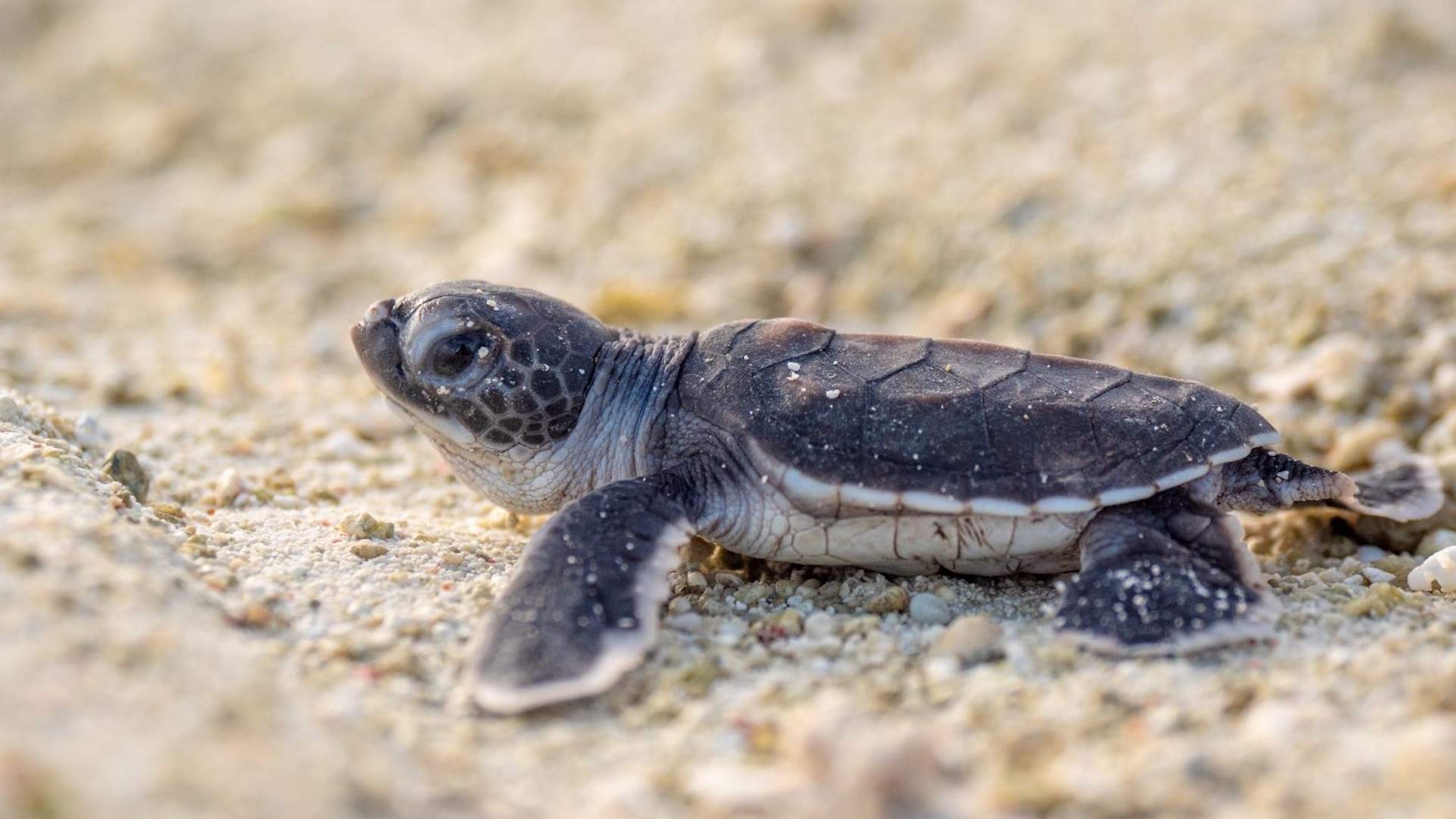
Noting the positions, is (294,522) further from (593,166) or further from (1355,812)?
(593,166)

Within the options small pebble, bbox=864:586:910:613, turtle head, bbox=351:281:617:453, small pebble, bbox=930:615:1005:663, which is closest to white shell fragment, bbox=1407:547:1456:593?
small pebble, bbox=930:615:1005:663

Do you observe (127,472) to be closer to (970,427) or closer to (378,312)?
(378,312)

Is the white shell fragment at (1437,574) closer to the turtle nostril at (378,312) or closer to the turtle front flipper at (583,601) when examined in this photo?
the turtle front flipper at (583,601)

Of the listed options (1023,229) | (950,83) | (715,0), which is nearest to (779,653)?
(1023,229)

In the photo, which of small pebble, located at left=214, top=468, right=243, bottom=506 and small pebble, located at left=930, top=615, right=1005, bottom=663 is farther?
small pebble, located at left=214, top=468, right=243, bottom=506

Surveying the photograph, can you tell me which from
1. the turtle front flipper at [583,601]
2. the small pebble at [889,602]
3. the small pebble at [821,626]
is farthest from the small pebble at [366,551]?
the small pebble at [889,602]

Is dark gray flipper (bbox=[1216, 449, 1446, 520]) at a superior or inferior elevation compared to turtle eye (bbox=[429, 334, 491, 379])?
superior

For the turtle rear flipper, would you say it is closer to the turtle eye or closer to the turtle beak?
the turtle eye
